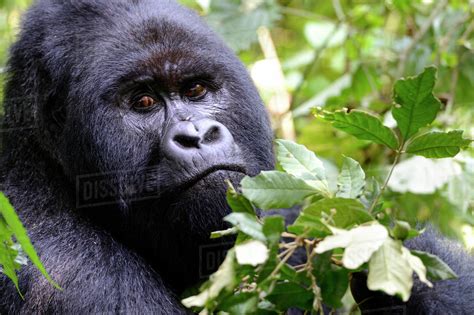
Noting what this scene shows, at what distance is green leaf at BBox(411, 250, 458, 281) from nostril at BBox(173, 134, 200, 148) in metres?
0.99

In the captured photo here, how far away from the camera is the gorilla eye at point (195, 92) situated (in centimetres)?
314

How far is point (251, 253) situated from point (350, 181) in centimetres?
60

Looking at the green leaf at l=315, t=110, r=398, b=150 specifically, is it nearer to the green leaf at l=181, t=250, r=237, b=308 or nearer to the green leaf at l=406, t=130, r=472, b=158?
the green leaf at l=406, t=130, r=472, b=158

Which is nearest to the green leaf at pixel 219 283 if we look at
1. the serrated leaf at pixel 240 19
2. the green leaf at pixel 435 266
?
the green leaf at pixel 435 266

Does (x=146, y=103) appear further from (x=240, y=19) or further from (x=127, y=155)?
(x=240, y=19)

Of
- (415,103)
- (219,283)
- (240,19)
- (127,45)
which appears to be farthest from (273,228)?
(240,19)

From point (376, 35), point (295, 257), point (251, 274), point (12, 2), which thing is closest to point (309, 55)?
point (376, 35)

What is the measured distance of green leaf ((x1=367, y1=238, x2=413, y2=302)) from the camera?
1.83 m

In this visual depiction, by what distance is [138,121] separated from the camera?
3062mm

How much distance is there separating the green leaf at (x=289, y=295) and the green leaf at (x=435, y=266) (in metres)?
0.33

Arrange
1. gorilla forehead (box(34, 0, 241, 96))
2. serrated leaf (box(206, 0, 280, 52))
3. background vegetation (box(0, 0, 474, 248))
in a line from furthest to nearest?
1. serrated leaf (box(206, 0, 280, 52))
2. background vegetation (box(0, 0, 474, 248))
3. gorilla forehead (box(34, 0, 241, 96))

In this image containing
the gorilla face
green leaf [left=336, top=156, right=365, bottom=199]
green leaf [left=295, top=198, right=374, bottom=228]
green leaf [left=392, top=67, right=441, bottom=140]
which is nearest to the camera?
green leaf [left=295, top=198, right=374, bottom=228]

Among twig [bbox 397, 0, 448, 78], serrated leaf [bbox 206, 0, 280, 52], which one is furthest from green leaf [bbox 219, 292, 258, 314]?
twig [bbox 397, 0, 448, 78]

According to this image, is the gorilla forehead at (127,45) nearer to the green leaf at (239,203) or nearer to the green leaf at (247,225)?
the green leaf at (239,203)
